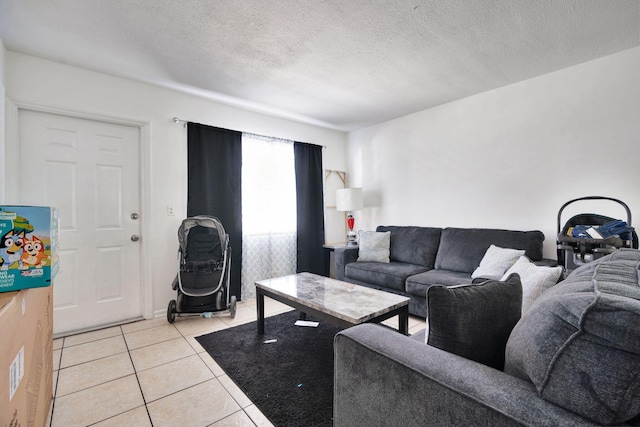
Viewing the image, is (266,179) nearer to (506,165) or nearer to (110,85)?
(110,85)

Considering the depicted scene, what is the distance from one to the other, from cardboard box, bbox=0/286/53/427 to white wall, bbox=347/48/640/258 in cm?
377

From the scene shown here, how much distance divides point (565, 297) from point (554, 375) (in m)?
0.19

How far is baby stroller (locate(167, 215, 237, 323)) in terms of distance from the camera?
2.91 m

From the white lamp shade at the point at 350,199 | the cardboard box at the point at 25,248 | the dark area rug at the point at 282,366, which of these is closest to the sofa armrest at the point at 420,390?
the dark area rug at the point at 282,366

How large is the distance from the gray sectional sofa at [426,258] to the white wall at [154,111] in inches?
81.4

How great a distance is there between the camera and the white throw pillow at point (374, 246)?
12.2 feet

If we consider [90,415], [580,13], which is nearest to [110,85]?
[90,415]

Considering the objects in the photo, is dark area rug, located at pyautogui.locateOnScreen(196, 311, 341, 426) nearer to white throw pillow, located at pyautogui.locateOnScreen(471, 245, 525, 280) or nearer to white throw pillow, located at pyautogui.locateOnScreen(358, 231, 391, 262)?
white throw pillow, located at pyautogui.locateOnScreen(358, 231, 391, 262)

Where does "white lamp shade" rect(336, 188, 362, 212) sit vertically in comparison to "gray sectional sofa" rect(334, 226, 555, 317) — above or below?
above

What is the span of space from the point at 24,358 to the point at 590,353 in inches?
70.2

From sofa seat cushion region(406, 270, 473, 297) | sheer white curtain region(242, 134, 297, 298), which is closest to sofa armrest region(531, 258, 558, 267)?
sofa seat cushion region(406, 270, 473, 297)

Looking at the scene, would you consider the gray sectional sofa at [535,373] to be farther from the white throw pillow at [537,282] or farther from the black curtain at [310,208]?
the black curtain at [310,208]

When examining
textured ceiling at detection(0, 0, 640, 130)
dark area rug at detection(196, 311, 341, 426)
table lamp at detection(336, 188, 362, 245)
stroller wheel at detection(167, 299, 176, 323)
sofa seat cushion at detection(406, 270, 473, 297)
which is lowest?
dark area rug at detection(196, 311, 341, 426)

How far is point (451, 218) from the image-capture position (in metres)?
3.66
